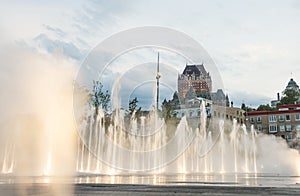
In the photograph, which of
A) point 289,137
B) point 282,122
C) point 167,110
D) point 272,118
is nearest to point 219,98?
point 272,118

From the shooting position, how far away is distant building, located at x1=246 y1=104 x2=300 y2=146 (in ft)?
260

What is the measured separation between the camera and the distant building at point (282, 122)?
79188mm

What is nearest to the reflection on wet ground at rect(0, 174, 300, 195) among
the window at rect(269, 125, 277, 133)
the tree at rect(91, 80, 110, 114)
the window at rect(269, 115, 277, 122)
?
the tree at rect(91, 80, 110, 114)

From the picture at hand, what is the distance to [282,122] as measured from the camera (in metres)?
81.1

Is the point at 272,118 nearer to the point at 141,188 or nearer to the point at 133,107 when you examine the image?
the point at 133,107

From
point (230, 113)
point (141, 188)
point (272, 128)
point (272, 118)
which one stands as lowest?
point (141, 188)

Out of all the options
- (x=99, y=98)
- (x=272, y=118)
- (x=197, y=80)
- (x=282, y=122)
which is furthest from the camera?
(x=197, y=80)

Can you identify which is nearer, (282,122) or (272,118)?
(282,122)

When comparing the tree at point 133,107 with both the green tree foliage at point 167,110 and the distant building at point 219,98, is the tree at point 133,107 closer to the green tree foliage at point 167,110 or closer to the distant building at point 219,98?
the green tree foliage at point 167,110

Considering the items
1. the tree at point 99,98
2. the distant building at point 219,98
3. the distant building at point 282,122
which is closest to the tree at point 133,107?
the tree at point 99,98

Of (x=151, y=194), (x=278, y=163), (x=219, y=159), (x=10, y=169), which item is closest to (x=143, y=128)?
(x=219, y=159)

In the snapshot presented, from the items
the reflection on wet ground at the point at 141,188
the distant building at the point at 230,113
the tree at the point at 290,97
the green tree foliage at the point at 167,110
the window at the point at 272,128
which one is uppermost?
the tree at the point at 290,97

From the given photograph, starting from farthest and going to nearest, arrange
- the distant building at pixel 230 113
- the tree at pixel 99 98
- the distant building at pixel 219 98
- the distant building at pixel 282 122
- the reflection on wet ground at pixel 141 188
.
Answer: the distant building at pixel 219 98 < the distant building at pixel 230 113 < the distant building at pixel 282 122 < the tree at pixel 99 98 < the reflection on wet ground at pixel 141 188

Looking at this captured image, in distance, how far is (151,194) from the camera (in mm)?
10305
